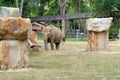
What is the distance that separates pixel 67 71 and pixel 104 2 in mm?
28989

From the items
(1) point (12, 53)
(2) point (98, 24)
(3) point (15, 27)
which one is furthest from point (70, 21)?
(3) point (15, 27)

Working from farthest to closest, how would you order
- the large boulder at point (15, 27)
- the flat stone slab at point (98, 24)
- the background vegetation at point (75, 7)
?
the background vegetation at point (75, 7) < the flat stone slab at point (98, 24) < the large boulder at point (15, 27)

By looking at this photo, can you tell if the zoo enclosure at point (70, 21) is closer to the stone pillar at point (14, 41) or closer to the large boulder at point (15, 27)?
the stone pillar at point (14, 41)

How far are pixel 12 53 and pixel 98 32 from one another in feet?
30.0

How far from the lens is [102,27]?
18969 millimetres

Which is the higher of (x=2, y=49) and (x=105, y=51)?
(x=2, y=49)

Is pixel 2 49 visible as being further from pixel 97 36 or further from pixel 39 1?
pixel 39 1

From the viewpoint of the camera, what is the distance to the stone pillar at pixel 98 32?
18.9 m

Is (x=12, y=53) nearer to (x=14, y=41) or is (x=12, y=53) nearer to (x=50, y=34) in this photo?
(x=14, y=41)

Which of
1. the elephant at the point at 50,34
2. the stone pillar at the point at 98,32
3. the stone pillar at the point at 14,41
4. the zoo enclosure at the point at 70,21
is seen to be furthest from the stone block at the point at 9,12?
Result: the zoo enclosure at the point at 70,21

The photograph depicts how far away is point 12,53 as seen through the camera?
1070cm

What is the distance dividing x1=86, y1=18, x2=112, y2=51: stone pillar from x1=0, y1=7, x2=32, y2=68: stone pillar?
8.49 metres

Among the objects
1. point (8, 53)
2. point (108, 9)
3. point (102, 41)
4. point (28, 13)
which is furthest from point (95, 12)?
point (8, 53)

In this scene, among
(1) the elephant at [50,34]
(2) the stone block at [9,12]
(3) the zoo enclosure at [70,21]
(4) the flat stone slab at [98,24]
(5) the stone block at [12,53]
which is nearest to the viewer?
(5) the stone block at [12,53]
